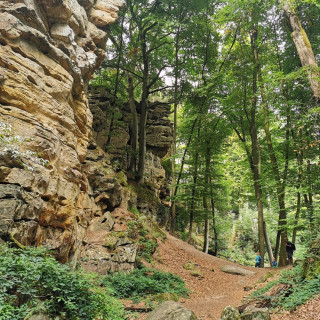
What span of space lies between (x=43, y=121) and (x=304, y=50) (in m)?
9.09

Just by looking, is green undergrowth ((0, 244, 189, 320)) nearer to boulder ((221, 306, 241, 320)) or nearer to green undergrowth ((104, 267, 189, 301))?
boulder ((221, 306, 241, 320))

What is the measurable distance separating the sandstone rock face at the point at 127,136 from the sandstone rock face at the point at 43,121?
7003 millimetres

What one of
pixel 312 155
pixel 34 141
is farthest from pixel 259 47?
pixel 34 141

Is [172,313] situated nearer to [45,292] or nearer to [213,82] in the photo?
[45,292]

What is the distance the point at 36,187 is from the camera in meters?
7.27

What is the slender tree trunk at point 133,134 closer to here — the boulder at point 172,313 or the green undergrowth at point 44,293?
the boulder at point 172,313

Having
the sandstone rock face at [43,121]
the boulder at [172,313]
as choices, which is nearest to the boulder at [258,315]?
the boulder at [172,313]

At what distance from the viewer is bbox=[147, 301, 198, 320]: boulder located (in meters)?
5.22

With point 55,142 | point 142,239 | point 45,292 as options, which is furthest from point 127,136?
point 45,292

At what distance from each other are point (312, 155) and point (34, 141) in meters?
12.3

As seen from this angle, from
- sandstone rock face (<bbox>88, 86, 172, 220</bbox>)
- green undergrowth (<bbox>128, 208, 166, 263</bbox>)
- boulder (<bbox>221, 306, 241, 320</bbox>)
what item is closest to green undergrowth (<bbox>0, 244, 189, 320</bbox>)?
boulder (<bbox>221, 306, 241, 320</bbox>)

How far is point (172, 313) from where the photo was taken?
537cm

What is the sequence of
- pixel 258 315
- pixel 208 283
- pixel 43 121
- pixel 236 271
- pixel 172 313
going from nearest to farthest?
pixel 172 313 → pixel 258 315 → pixel 43 121 → pixel 208 283 → pixel 236 271

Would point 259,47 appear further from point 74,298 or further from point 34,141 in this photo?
point 74,298
